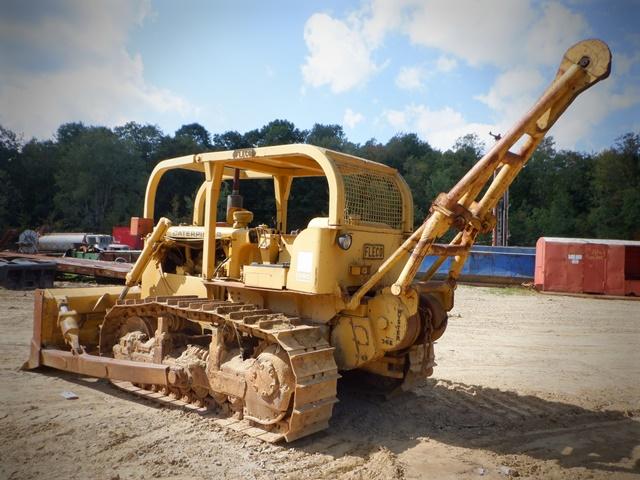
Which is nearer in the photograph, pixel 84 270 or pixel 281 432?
pixel 281 432

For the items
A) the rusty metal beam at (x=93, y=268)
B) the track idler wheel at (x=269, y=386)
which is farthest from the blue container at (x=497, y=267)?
the track idler wheel at (x=269, y=386)

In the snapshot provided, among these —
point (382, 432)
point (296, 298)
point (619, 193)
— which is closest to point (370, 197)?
point (296, 298)

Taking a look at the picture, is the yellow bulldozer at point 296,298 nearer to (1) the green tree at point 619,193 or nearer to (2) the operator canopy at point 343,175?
(2) the operator canopy at point 343,175

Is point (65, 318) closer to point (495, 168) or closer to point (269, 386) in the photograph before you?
point (269, 386)

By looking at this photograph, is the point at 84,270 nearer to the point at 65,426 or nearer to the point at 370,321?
the point at 65,426

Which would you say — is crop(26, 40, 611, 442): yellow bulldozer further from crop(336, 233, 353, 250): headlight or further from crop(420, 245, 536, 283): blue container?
crop(420, 245, 536, 283): blue container

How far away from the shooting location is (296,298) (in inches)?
209

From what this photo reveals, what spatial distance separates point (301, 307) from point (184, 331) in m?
1.56

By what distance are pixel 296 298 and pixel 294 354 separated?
1.05 m

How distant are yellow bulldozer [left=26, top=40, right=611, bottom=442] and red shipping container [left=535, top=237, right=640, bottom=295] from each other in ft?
49.2

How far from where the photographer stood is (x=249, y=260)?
231 inches

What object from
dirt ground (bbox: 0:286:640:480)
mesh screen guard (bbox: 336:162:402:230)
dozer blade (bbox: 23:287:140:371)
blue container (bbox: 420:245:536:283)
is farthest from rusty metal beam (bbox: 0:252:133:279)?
blue container (bbox: 420:245:536:283)

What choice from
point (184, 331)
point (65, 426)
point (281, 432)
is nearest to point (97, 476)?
point (65, 426)

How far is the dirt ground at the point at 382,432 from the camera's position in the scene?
13.4 feet
